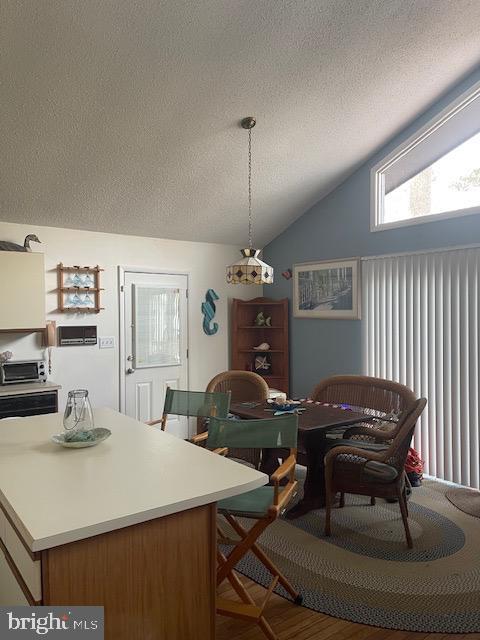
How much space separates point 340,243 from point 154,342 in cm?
228

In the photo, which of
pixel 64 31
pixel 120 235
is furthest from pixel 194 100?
pixel 120 235

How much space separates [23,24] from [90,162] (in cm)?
128

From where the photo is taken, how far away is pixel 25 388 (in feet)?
13.4

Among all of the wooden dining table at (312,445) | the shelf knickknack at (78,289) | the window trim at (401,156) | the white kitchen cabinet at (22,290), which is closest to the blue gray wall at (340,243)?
the window trim at (401,156)

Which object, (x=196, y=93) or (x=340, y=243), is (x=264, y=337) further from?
(x=196, y=93)

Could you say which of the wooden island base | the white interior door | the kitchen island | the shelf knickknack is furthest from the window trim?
the wooden island base

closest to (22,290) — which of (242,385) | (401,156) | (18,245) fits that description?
(18,245)

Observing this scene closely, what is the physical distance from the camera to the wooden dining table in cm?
351

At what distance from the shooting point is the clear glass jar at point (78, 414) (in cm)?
212

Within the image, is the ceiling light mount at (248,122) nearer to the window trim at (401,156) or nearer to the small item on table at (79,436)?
the window trim at (401,156)

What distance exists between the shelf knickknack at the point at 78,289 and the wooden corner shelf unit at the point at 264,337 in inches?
67.8

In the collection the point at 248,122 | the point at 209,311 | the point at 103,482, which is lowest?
the point at 103,482

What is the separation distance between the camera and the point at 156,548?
1.52 metres

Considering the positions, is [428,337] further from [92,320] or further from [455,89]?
[92,320]
